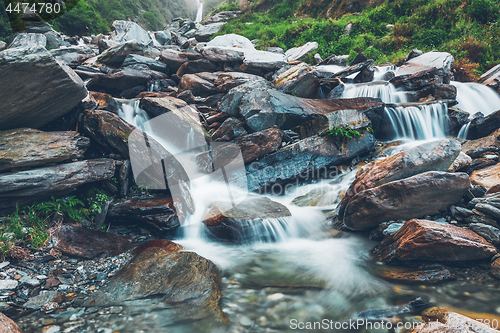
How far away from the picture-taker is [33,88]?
4.75 metres

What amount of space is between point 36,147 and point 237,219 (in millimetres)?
4426

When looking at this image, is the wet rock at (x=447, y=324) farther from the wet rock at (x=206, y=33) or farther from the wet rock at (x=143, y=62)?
the wet rock at (x=206, y=33)

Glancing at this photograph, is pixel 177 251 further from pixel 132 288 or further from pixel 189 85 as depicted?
pixel 189 85

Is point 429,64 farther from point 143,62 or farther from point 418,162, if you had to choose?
point 143,62

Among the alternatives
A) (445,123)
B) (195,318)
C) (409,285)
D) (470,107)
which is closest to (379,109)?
(445,123)

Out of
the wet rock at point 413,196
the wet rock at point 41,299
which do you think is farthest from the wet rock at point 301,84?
the wet rock at point 41,299

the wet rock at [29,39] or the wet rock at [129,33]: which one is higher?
the wet rock at [129,33]

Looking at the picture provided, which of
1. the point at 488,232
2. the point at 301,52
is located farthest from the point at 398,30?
the point at 488,232

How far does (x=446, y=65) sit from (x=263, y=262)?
1180 centimetres

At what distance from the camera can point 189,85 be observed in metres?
10.4

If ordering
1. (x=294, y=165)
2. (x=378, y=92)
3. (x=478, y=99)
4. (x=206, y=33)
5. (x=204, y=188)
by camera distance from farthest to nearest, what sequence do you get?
(x=206, y=33), (x=378, y=92), (x=478, y=99), (x=294, y=165), (x=204, y=188)

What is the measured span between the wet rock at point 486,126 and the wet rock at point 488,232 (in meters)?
5.58

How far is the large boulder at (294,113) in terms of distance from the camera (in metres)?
7.86

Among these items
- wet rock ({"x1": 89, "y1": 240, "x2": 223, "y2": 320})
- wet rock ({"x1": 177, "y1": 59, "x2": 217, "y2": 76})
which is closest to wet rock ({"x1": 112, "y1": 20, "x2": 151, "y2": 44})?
wet rock ({"x1": 177, "y1": 59, "x2": 217, "y2": 76})
